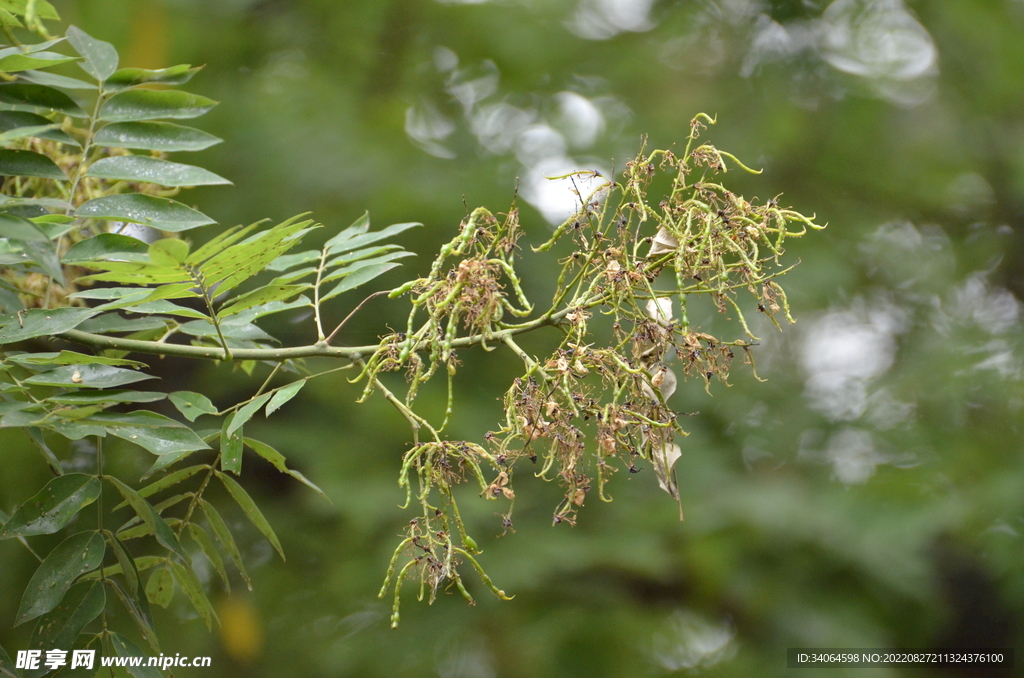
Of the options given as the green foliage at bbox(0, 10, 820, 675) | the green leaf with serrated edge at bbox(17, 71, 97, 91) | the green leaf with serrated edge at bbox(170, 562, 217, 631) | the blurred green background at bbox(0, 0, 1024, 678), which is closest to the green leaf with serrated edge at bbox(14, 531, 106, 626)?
the green foliage at bbox(0, 10, 820, 675)

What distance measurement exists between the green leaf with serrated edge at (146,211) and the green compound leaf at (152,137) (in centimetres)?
8

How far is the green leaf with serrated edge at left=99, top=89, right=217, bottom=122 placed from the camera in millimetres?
799

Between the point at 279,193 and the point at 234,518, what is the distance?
0.84 metres

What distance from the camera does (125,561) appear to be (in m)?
0.77

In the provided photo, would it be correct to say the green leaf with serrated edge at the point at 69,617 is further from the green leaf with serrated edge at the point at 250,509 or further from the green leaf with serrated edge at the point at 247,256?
the green leaf with serrated edge at the point at 247,256

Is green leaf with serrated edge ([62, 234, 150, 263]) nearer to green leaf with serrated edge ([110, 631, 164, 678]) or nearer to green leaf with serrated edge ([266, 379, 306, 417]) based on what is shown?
green leaf with serrated edge ([266, 379, 306, 417])

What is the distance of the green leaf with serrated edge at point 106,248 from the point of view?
0.71 meters

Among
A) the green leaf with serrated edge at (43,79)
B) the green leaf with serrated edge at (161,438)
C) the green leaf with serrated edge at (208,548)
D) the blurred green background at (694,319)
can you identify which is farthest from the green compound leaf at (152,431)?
the blurred green background at (694,319)

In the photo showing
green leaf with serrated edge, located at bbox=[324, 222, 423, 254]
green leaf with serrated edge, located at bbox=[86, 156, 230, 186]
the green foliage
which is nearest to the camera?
the green foliage

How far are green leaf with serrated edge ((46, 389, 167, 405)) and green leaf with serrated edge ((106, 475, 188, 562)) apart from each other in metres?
0.10

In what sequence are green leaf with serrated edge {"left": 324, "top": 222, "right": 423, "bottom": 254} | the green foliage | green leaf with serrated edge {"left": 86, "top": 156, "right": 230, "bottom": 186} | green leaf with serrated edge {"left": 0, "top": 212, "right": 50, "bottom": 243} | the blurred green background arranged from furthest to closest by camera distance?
the blurred green background < green leaf with serrated edge {"left": 324, "top": 222, "right": 423, "bottom": 254} < green leaf with serrated edge {"left": 86, "top": 156, "right": 230, "bottom": 186} < the green foliage < green leaf with serrated edge {"left": 0, "top": 212, "right": 50, "bottom": 243}

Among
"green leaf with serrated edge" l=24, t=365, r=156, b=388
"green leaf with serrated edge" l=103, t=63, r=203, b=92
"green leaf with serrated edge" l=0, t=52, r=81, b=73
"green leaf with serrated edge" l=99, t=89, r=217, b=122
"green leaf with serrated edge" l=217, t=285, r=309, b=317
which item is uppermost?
"green leaf with serrated edge" l=0, t=52, r=81, b=73

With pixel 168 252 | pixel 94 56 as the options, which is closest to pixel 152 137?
pixel 94 56

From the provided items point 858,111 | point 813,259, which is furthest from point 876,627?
point 858,111
